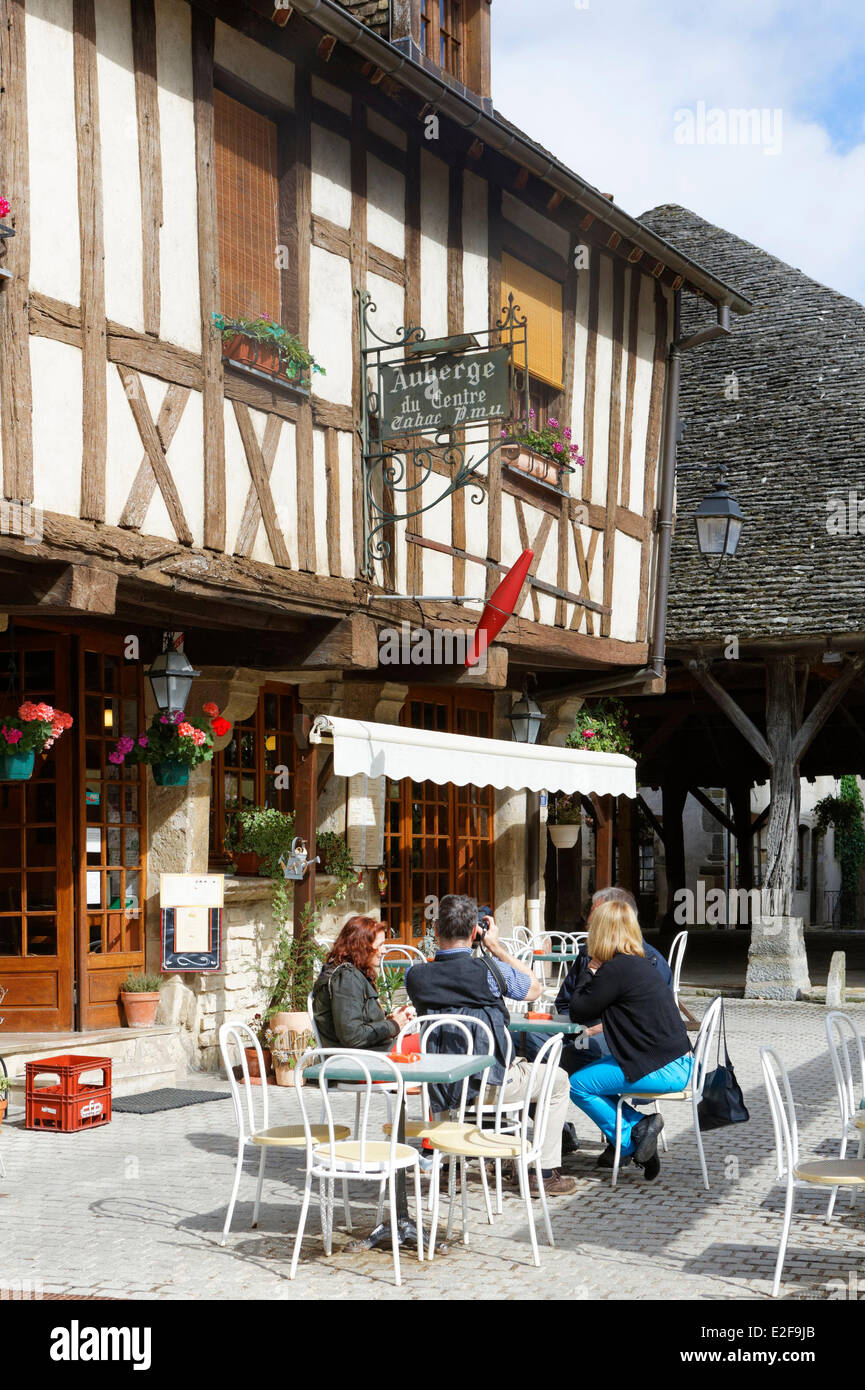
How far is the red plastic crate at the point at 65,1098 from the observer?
760 cm

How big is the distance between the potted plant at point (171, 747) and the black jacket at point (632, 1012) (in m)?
3.39

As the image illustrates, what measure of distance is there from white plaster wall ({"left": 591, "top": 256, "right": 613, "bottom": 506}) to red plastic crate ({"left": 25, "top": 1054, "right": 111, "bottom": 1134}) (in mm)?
6288

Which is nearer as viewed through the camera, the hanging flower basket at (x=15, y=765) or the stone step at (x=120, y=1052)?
the hanging flower basket at (x=15, y=765)

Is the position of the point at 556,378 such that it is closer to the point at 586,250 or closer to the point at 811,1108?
the point at 586,250

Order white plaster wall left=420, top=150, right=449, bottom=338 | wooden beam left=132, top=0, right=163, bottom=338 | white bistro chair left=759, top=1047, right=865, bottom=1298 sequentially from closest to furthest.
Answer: white bistro chair left=759, top=1047, right=865, bottom=1298
wooden beam left=132, top=0, right=163, bottom=338
white plaster wall left=420, top=150, right=449, bottom=338

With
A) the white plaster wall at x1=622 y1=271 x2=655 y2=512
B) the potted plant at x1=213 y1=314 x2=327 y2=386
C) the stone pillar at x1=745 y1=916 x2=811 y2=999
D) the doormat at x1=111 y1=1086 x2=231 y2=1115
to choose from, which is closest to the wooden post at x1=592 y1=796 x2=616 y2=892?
the stone pillar at x1=745 y1=916 x2=811 y2=999

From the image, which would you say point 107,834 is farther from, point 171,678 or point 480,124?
point 480,124

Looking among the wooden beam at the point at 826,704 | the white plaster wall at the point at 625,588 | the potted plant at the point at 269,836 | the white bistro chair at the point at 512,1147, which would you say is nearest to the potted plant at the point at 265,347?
the potted plant at the point at 269,836

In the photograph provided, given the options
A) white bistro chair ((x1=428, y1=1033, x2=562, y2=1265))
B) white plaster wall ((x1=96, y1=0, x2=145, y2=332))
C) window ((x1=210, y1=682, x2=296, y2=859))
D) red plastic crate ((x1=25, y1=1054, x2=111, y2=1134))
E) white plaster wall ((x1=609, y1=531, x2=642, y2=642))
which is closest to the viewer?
white bistro chair ((x1=428, y1=1033, x2=562, y2=1265))

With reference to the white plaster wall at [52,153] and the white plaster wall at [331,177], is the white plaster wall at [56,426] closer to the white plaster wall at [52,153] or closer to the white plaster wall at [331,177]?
the white plaster wall at [52,153]

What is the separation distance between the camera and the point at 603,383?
12164 mm

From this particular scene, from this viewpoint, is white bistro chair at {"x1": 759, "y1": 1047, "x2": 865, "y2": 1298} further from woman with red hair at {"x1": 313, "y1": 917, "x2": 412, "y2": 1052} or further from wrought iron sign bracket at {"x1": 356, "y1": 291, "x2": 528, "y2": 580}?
wrought iron sign bracket at {"x1": 356, "y1": 291, "x2": 528, "y2": 580}

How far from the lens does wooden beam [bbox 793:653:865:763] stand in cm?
1392
